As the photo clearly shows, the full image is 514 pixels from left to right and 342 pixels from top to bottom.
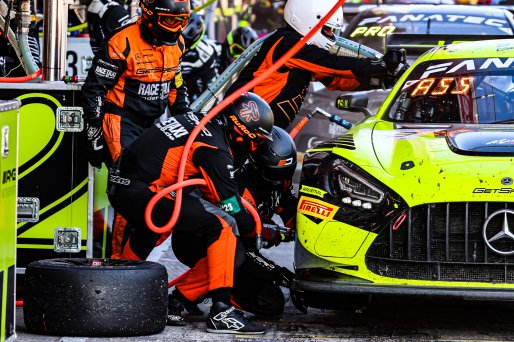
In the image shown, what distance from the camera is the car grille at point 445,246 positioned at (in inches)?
277

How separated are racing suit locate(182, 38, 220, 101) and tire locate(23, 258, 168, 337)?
8.78 metres

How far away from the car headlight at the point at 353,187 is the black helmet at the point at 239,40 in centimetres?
950

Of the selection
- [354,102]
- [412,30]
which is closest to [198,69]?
[412,30]

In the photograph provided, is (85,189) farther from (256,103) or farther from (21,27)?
(21,27)

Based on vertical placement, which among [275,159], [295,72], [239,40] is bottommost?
[275,159]

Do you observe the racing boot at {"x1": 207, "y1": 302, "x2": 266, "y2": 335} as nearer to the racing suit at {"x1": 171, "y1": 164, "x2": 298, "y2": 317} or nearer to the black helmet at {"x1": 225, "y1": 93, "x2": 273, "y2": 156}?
the racing suit at {"x1": 171, "y1": 164, "x2": 298, "y2": 317}

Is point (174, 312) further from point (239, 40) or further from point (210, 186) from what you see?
point (239, 40)

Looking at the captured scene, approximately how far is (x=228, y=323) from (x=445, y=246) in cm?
130

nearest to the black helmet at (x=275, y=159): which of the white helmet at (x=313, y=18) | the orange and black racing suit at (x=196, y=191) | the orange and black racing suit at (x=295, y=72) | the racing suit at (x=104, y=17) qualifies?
the orange and black racing suit at (x=196, y=191)

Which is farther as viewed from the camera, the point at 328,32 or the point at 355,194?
the point at 328,32

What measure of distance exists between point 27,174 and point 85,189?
38 centimetres

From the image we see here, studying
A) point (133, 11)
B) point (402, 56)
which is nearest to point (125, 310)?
point (402, 56)

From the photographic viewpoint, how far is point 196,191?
25.2ft

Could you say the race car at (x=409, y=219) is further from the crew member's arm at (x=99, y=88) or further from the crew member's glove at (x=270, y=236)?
the crew member's arm at (x=99, y=88)
